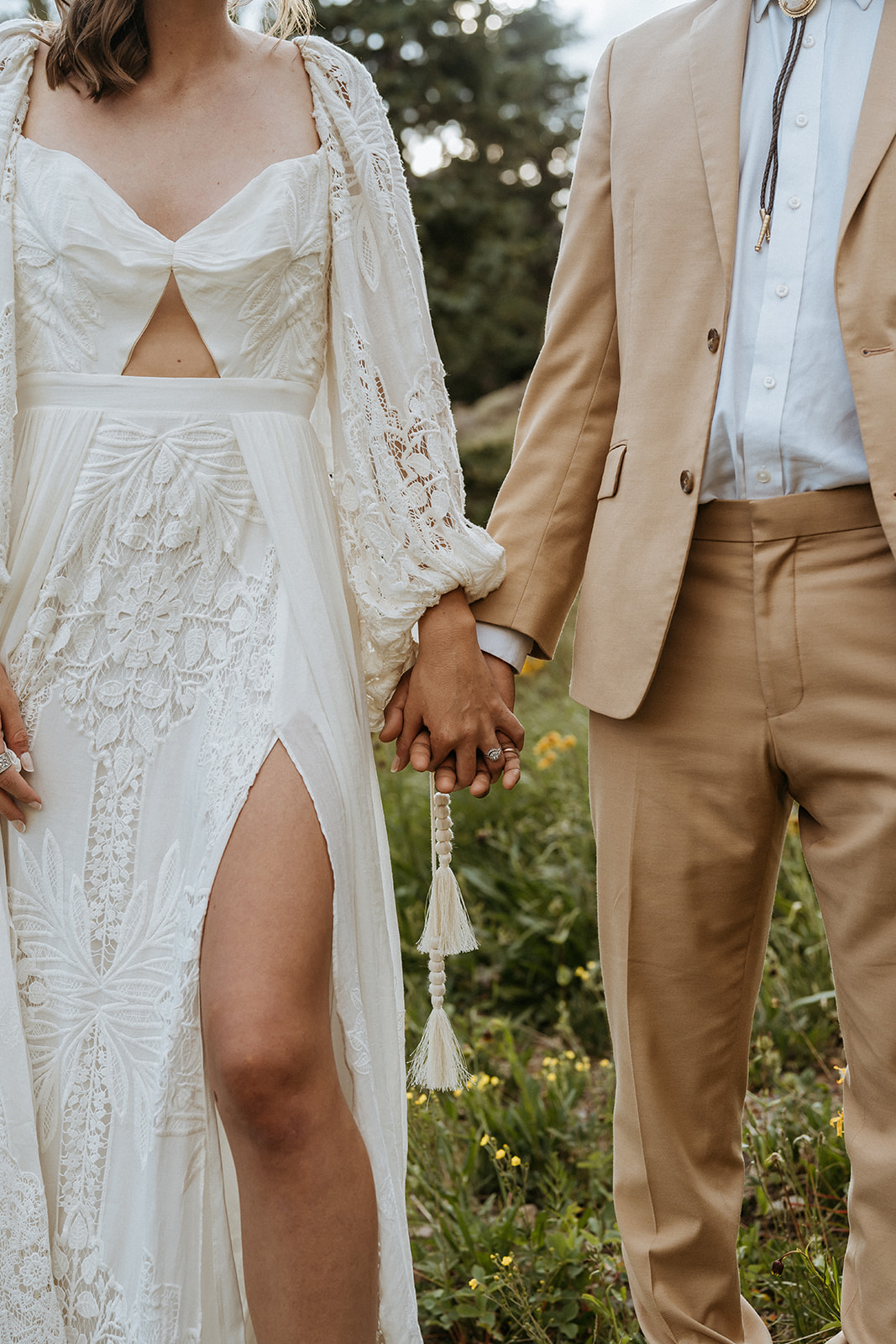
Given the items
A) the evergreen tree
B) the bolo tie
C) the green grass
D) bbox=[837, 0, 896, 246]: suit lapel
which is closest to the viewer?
bbox=[837, 0, 896, 246]: suit lapel

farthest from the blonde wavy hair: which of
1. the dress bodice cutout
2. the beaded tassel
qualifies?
the beaded tassel

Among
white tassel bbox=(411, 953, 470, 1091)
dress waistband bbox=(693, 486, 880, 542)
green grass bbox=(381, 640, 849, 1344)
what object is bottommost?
green grass bbox=(381, 640, 849, 1344)

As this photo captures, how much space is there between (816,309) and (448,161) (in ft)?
33.1

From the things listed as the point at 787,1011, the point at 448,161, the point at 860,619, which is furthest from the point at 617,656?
the point at 448,161

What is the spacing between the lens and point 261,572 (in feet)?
6.27

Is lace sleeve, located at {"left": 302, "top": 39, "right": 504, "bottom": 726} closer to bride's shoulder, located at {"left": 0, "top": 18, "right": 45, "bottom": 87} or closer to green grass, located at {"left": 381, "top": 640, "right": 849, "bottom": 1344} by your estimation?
bride's shoulder, located at {"left": 0, "top": 18, "right": 45, "bottom": 87}

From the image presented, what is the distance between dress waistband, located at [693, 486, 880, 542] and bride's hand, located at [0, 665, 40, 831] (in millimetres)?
1088

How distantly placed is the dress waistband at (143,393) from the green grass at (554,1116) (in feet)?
4.89

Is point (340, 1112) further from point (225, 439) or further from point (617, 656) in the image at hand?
point (225, 439)

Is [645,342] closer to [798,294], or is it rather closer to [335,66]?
[798,294]

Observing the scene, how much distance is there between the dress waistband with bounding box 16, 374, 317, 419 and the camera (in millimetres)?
1900

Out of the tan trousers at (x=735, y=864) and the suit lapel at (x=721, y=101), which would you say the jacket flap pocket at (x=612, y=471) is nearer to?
the tan trousers at (x=735, y=864)

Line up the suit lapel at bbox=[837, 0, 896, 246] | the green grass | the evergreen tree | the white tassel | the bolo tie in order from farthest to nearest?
the evergreen tree → the green grass → the white tassel → the bolo tie → the suit lapel at bbox=[837, 0, 896, 246]

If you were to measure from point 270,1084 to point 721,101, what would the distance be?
1534mm
